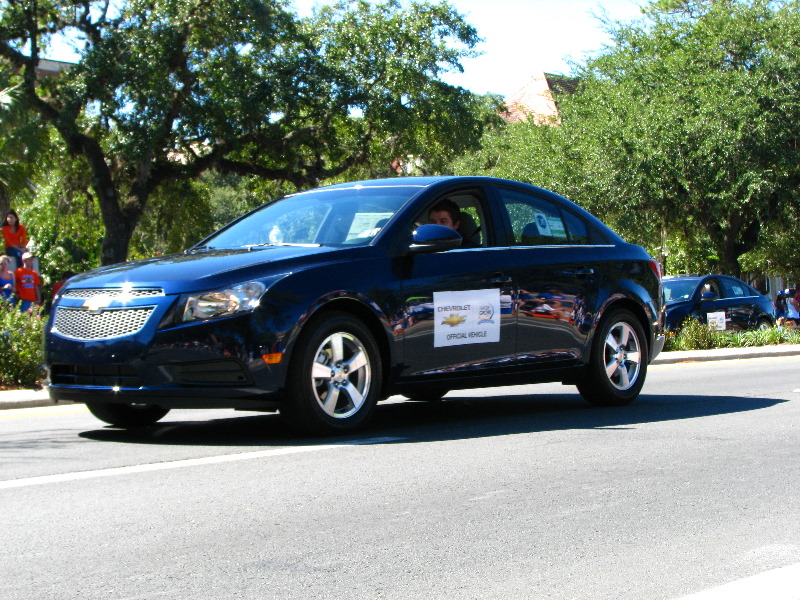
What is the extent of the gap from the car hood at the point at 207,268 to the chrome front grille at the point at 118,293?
1.2 inches

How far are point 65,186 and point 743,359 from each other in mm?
22803

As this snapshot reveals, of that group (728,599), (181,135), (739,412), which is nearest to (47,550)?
(728,599)

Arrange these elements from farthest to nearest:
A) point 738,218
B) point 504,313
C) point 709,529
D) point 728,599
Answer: point 738,218, point 504,313, point 709,529, point 728,599

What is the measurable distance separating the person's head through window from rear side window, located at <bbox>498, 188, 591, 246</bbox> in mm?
452

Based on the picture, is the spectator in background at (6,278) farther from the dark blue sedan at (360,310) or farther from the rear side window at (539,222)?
the rear side window at (539,222)

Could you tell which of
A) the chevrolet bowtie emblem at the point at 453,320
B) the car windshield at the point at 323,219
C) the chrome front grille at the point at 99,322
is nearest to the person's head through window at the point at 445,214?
the car windshield at the point at 323,219

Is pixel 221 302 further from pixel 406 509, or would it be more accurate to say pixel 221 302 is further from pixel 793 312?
pixel 793 312

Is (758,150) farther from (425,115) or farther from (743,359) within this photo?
(743,359)

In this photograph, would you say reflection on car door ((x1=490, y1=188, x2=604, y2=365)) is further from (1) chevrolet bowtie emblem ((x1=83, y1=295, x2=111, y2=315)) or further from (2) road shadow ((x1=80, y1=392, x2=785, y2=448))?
(1) chevrolet bowtie emblem ((x1=83, y1=295, x2=111, y2=315))

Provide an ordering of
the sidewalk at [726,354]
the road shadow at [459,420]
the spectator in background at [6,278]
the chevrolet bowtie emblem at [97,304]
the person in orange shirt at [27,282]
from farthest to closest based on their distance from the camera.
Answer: the sidewalk at [726,354] → the person in orange shirt at [27,282] → the spectator in background at [6,278] → the road shadow at [459,420] → the chevrolet bowtie emblem at [97,304]

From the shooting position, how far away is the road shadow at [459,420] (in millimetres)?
7422

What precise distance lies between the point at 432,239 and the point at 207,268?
1511 mm

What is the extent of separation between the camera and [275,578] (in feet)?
13.2

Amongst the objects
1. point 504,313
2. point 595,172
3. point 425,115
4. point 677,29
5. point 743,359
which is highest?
point 677,29
